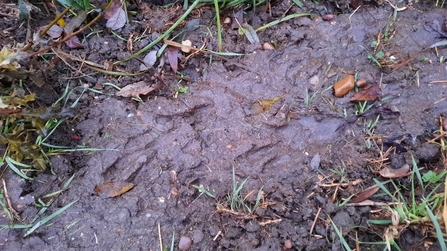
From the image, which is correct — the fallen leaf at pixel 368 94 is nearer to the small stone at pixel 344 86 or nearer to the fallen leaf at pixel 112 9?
the small stone at pixel 344 86

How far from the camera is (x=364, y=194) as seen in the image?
5.33 ft

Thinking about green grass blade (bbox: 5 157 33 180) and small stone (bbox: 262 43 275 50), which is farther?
small stone (bbox: 262 43 275 50)

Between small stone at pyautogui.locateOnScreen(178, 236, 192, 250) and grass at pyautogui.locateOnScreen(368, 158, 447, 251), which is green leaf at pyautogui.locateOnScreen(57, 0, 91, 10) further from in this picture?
grass at pyautogui.locateOnScreen(368, 158, 447, 251)

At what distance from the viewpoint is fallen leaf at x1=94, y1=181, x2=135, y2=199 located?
169 cm

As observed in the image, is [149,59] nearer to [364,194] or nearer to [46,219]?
[46,219]

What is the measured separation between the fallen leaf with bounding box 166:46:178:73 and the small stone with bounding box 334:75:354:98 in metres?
0.89

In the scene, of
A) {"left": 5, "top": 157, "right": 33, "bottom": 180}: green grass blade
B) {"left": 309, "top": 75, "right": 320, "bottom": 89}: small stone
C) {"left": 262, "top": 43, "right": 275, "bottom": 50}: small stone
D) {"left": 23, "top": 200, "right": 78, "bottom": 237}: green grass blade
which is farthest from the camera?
{"left": 262, "top": 43, "right": 275, "bottom": 50}: small stone

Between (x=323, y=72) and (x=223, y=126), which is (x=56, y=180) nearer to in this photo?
(x=223, y=126)

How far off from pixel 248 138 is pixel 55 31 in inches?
50.3

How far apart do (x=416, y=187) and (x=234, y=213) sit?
0.81m

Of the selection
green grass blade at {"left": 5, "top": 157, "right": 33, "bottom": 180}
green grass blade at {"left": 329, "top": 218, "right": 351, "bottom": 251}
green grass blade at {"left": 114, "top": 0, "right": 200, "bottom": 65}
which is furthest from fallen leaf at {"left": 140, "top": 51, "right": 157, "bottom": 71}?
green grass blade at {"left": 329, "top": 218, "right": 351, "bottom": 251}

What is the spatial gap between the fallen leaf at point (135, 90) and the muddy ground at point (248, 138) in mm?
36

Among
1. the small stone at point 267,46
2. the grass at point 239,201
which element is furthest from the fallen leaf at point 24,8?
the grass at point 239,201

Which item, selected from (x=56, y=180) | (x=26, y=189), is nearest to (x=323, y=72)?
(x=56, y=180)
